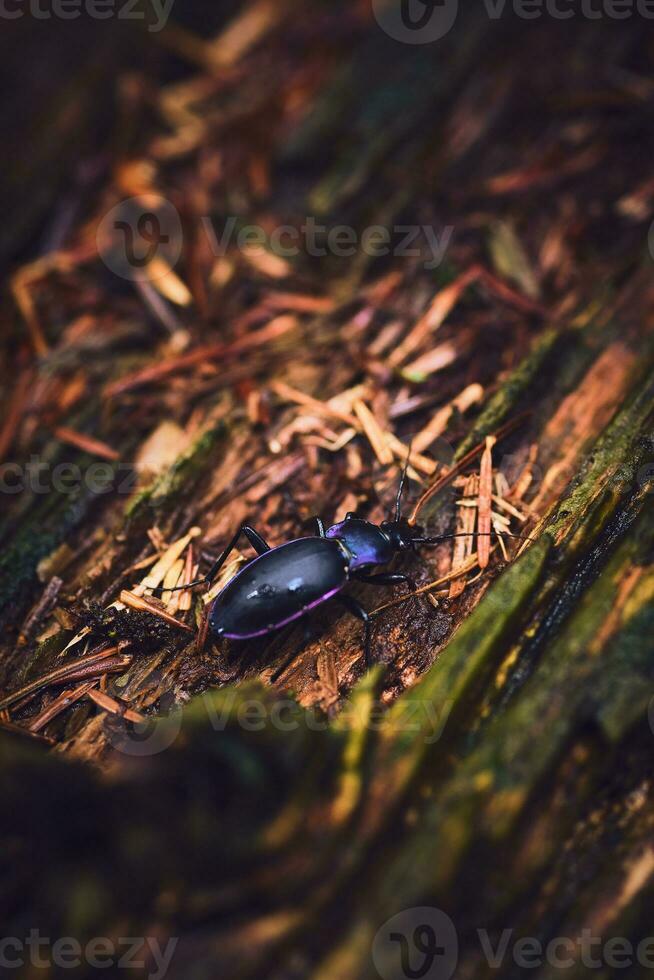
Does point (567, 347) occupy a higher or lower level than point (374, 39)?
lower

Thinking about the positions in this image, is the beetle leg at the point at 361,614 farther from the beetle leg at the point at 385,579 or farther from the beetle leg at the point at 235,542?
the beetle leg at the point at 235,542

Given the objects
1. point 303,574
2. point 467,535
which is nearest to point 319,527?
point 303,574

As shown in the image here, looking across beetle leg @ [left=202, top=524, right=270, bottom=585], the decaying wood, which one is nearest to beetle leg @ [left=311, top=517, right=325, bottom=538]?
the decaying wood

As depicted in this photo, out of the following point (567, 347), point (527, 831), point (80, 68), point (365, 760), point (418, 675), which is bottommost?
point (418, 675)

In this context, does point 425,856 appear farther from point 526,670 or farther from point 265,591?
point 265,591

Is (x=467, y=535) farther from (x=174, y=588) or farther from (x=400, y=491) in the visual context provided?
(x=174, y=588)

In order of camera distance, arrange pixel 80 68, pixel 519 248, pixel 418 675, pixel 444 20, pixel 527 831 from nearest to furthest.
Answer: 1. pixel 527 831
2. pixel 418 675
3. pixel 519 248
4. pixel 444 20
5. pixel 80 68

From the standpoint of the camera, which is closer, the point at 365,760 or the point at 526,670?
the point at 365,760

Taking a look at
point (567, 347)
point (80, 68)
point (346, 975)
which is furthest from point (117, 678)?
point (80, 68)

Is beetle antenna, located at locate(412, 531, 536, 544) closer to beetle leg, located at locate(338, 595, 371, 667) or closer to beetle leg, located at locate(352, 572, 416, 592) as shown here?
beetle leg, located at locate(352, 572, 416, 592)
